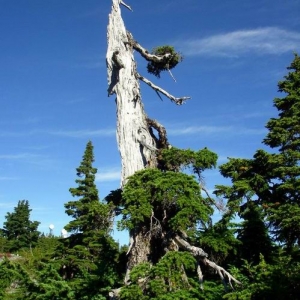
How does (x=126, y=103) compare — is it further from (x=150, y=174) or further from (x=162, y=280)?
(x=162, y=280)

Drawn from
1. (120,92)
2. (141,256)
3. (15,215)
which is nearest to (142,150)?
(120,92)

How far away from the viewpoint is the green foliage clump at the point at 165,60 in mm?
15188

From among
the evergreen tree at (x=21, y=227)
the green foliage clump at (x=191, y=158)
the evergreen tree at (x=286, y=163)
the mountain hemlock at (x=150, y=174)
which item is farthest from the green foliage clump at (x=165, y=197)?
the evergreen tree at (x=21, y=227)

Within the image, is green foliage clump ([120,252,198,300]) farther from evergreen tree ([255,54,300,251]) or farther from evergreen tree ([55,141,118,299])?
evergreen tree ([255,54,300,251])

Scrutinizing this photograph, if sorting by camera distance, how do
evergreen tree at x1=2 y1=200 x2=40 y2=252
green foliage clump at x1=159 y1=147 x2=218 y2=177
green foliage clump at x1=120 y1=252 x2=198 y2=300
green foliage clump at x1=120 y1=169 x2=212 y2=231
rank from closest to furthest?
1. green foliage clump at x1=120 y1=252 x2=198 y2=300
2. green foliage clump at x1=120 y1=169 x2=212 y2=231
3. green foliage clump at x1=159 y1=147 x2=218 y2=177
4. evergreen tree at x1=2 y1=200 x2=40 y2=252

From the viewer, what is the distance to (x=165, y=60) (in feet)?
50.3

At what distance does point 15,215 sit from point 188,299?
60635 millimetres

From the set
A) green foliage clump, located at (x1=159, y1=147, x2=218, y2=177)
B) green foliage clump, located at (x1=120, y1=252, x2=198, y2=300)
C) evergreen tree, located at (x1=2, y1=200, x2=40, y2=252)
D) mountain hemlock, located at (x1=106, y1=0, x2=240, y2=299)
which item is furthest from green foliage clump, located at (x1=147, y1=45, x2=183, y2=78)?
evergreen tree, located at (x1=2, y1=200, x2=40, y2=252)

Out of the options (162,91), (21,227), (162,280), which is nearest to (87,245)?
(162,91)

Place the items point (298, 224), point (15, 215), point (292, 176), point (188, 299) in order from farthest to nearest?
point (15, 215)
point (292, 176)
point (298, 224)
point (188, 299)

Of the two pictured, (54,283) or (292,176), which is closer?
(54,283)

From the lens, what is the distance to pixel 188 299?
10109 millimetres

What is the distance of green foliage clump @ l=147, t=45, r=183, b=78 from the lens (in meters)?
15.2

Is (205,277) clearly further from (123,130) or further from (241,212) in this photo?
(123,130)
